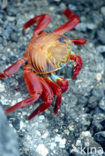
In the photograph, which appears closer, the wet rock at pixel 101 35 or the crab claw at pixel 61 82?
the crab claw at pixel 61 82

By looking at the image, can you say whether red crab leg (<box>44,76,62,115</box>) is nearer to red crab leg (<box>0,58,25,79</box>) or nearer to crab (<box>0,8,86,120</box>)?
Answer: crab (<box>0,8,86,120</box>)

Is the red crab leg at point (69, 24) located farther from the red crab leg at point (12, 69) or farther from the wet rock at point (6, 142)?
the wet rock at point (6, 142)

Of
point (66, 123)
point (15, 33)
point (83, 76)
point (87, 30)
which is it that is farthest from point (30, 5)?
point (66, 123)

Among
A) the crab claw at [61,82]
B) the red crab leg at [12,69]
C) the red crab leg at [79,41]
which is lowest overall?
the crab claw at [61,82]

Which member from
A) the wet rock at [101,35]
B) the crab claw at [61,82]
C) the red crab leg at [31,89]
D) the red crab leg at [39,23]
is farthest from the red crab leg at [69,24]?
the red crab leg at [31,89]

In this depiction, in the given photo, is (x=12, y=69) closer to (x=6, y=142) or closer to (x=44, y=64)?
(x=44, y=64)

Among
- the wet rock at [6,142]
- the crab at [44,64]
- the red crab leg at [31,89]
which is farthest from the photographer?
the crab at [44,64]

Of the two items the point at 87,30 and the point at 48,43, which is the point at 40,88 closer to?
the point at 48,43
